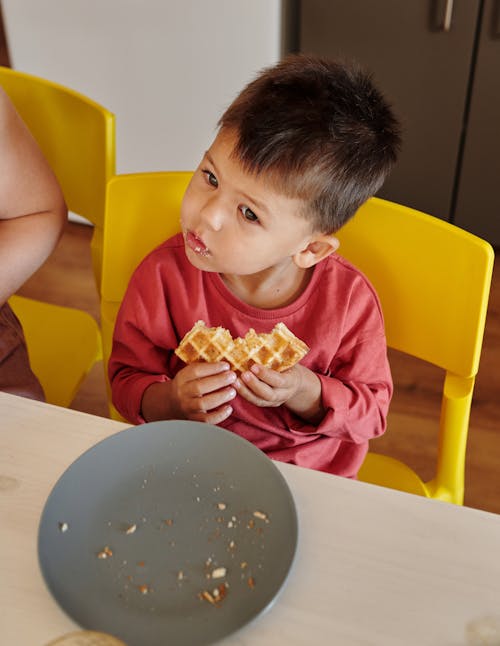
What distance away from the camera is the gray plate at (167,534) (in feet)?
2.35

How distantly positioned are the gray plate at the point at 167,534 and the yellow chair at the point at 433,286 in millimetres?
442

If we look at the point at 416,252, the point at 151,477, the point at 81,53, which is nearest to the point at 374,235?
the point at 416,252

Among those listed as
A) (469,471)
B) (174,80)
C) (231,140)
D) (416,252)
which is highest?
(231,140)

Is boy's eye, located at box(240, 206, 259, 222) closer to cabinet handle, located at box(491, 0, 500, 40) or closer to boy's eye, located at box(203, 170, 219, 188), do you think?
boy's eye, located at box(203, 170, 219, 188)

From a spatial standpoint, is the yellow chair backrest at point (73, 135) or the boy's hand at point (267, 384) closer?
the boy's hand at point (267, 384)

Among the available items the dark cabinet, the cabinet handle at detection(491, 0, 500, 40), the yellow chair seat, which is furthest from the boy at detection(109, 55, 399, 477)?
the cabinet handle at detection(491, 0, 500, 40)

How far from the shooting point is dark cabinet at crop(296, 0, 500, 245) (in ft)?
7.34

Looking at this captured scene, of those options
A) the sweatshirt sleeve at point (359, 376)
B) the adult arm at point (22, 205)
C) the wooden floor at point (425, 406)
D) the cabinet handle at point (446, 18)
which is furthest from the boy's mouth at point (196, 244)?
the cabinet handle at point (446, 18)

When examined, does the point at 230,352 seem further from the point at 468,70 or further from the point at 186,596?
the point at 468,70

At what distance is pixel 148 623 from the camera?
0.71 m

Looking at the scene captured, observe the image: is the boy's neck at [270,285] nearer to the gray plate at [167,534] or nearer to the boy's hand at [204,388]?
the boy's hand at [204,388]

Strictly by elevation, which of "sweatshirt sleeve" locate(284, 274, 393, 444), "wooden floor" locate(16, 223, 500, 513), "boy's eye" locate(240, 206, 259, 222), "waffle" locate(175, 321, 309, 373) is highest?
"boy's eye" locate(240, 206, 259, 222)

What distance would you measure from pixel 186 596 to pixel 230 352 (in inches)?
14.7

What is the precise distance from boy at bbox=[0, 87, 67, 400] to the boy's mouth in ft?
1.14
